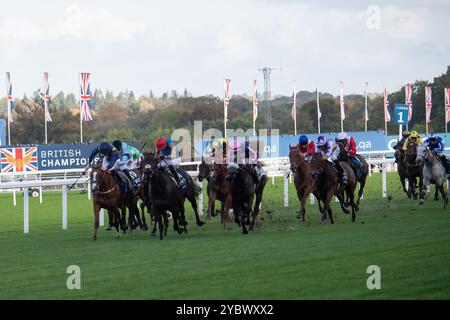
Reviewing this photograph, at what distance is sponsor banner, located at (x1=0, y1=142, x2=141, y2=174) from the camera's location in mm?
42000

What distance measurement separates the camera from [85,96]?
163 feet

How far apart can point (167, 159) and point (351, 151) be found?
21.4 feet

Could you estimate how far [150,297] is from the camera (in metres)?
10.5

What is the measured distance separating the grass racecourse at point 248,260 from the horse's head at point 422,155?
6.36 feet

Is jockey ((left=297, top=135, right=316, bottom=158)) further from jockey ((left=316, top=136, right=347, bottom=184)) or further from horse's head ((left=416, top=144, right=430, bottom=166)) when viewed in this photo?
horse's head ((left=416, top=144, right=430, bottom=166))

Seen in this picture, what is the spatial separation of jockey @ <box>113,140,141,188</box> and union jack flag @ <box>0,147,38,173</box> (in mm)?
21547

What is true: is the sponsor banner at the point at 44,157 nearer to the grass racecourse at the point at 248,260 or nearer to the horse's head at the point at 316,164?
the grass racecourse at the point at 248,260

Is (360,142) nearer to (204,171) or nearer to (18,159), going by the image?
(18,159)

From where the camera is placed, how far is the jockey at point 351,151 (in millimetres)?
24328

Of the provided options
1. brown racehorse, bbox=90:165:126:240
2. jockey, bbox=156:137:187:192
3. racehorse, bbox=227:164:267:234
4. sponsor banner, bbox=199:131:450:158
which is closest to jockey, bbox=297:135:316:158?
racehorse, bbox=227:164:267:234

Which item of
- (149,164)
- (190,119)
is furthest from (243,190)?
(190,119)

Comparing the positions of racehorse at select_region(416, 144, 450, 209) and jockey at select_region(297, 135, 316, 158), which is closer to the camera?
jockey at select_region(297, 135, 316, 158)

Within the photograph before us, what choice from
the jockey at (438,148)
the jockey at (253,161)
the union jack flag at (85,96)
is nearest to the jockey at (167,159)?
the jockey at (253,161)
